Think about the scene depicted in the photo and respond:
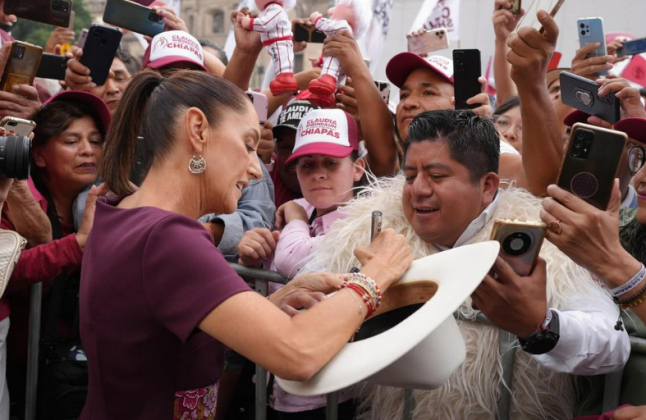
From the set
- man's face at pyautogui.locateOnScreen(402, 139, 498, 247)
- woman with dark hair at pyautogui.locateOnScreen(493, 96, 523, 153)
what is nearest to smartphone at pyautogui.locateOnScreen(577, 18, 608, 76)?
woman with dark hair at pyautogui.locateOnScreen(493, 96, 523, 153)

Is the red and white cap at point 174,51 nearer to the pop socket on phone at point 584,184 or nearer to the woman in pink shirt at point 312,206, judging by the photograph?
the woman in pink shirt at point 312,206

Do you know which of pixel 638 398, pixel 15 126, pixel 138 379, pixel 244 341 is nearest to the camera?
pixel 244 341

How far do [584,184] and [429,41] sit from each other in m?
2.56

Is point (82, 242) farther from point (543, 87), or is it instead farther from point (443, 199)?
point (543, 87)

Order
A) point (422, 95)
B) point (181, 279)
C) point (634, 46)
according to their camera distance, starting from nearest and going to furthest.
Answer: point (181, 279) → point (422, 95) → point (634, 46)

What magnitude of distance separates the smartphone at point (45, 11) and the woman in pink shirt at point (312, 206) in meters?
1.57

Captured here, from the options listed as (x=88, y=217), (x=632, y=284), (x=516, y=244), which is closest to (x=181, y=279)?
(x=516, y=244)

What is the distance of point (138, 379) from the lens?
6.44 ft

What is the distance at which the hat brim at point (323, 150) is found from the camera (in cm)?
345

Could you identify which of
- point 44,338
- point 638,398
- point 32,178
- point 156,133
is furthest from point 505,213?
point 32,178

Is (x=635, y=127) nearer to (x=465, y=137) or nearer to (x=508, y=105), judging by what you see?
(x=465, y=137)

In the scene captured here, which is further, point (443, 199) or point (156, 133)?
point (443, 199)

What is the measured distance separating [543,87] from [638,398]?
1.18 m

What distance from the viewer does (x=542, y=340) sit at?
Result: 2.21m
